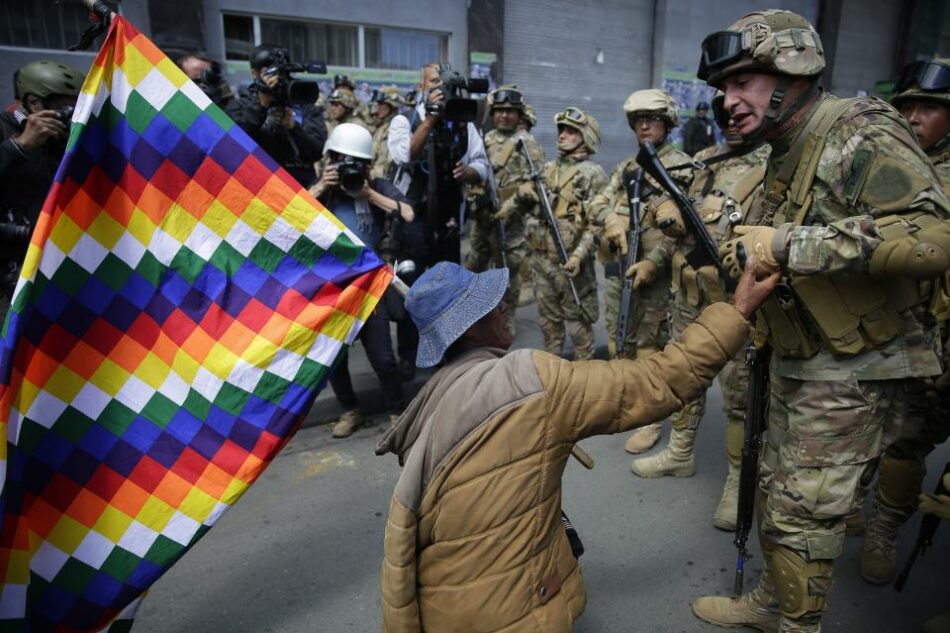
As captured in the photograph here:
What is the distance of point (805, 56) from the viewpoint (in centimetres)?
217

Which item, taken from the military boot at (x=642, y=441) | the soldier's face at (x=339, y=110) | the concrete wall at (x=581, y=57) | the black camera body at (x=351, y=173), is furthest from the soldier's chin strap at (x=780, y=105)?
the concrete wall at (x=581, y=57)

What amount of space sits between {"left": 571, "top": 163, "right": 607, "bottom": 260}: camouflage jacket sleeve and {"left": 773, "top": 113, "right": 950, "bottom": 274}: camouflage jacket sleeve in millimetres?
3164

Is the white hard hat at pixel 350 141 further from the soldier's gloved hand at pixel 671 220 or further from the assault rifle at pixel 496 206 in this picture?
the soldier's gloved hand at pixel 671 220

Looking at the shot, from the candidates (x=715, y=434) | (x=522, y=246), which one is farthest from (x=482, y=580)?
(x=522, y=246)

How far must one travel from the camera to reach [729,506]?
3.40 metres

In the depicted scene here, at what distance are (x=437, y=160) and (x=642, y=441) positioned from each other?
2615 mm

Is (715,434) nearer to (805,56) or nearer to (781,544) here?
(781,544)

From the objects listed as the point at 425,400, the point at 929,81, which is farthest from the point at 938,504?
the point at 929,81

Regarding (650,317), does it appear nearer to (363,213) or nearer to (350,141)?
(363,213)

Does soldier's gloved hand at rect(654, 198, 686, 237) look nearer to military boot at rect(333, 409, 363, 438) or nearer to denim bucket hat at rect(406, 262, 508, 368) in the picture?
denim bucket hat at rect(406, 262, 508, 368)

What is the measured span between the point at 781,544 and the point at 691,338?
37.8 inches

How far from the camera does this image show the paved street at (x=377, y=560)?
2783 mm

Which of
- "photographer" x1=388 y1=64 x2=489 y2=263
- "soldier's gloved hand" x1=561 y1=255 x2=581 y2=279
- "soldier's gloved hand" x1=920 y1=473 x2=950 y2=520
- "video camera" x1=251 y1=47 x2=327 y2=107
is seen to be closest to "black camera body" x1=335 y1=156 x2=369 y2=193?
"video camera" x1=251 y1=47 x2=327 y2=107

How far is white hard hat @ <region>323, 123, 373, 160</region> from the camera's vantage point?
4297 millimetres
